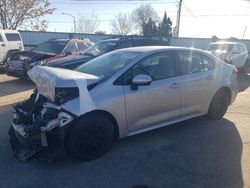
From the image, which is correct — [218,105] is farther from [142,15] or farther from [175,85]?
[142,15]

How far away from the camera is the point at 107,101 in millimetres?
4715

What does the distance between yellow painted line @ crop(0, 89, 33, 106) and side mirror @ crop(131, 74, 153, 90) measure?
4.55 meters

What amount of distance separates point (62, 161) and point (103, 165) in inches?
24.4

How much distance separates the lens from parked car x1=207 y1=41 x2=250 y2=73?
15281 mm

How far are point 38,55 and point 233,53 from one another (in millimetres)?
9348

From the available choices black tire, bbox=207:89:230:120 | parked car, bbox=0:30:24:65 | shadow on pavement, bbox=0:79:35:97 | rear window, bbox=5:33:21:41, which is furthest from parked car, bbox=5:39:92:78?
black tire, bbox=207:89:230:120

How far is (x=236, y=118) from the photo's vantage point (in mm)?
7078

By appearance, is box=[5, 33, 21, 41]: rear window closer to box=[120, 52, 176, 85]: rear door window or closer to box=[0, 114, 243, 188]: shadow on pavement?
box=[0, 114, 243, 188]: shadow on pavement

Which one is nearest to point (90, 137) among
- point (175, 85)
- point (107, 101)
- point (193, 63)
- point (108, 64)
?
point (107, 101)

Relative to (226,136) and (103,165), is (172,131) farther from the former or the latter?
(103,165)

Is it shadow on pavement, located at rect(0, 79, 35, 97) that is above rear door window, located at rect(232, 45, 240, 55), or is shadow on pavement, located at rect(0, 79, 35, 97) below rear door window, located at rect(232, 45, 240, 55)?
below

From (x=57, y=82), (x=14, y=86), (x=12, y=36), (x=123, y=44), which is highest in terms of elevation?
(x=57, y=82)

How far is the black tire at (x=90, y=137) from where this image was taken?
445cm

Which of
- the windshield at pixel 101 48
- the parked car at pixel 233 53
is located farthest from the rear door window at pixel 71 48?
the parked car at pixel 233 53
